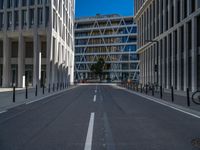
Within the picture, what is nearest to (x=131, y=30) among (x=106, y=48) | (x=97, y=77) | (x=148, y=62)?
(x=106, y=48)

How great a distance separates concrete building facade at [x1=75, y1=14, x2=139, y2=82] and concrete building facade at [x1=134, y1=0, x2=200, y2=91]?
56927mm

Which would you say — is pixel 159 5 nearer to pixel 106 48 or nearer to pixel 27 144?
pixel 27 144

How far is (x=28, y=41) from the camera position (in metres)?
54.8

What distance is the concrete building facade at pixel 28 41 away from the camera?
48969 millimetres

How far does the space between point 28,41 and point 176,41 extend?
27.8 meters

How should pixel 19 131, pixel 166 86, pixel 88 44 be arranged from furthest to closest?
pixel 88 44
pixel 166 86
pixel 19 131

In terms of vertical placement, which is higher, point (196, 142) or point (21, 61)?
point (21, 61)

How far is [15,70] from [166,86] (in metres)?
26.8

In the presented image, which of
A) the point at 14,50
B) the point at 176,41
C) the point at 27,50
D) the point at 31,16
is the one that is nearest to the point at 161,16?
the point at 176,41

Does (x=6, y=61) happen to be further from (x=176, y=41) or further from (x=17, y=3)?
(x=176, y=41)

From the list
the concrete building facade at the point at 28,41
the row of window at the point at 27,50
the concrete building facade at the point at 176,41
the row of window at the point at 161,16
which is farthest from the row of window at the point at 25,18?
the row of window at the point at 161,16

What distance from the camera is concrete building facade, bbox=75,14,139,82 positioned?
115 m

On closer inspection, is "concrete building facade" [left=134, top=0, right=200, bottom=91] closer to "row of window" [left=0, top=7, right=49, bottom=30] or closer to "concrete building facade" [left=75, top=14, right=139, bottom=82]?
"row of window" [left=0, top=7, right=49, bottom=30]

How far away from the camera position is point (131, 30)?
116 meters
